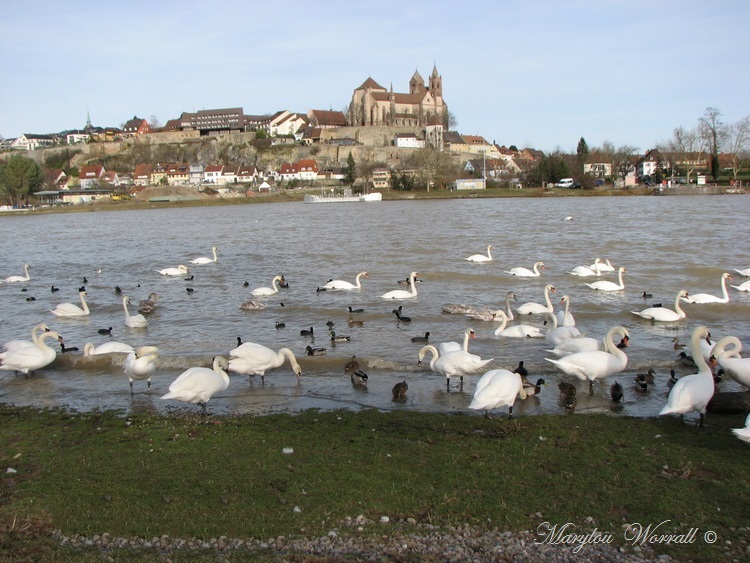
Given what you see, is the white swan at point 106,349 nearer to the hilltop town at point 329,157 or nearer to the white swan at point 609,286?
the white swan at point 609,286

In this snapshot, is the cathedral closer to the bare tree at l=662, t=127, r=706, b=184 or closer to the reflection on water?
the bare tree at l=662, t=127, r=706, b=184

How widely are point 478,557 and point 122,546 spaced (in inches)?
113

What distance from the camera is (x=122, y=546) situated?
484 cm

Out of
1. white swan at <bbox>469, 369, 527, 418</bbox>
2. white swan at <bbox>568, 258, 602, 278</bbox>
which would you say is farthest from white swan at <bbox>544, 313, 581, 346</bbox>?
white swan at <bbox>568, 258, 602, 278</bbox>

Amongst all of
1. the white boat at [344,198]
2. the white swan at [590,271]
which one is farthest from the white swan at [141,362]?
the white boat at [344,198]

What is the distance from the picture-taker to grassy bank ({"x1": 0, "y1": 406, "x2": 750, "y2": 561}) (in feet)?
16.9

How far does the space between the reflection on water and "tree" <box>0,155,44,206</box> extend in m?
69.2

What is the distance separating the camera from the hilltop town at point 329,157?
397 feet

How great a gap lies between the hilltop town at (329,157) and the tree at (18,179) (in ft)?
9.73

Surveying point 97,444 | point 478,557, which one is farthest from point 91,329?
point 478,557

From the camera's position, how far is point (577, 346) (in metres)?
10.7

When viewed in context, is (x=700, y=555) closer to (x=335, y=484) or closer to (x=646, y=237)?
(x=335, y=484)

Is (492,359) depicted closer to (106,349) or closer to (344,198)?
(106,349)

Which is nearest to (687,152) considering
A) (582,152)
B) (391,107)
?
(582,152)
